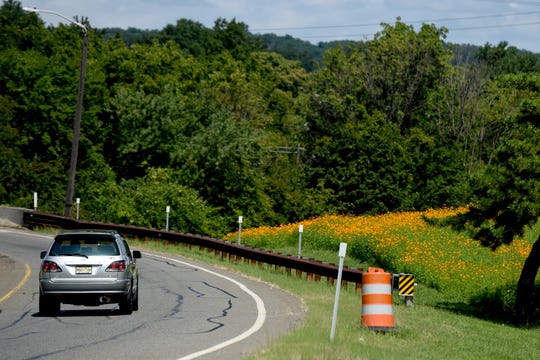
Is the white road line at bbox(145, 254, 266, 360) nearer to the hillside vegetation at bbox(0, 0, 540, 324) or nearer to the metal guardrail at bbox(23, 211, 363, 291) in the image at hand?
the metal guardrail at bbox(23, 211, 363, 291)

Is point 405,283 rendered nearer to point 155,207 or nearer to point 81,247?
point 81,247

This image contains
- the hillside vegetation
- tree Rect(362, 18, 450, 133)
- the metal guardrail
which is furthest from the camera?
tree Rect(362, 18, 450, 133)

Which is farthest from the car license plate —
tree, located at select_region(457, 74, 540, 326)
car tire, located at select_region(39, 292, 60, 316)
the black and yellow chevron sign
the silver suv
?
tree, located at select_region(457, 74, 540, 326)

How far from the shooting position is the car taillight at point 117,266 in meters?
17.5

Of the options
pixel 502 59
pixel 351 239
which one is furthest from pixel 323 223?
pixel 502 59

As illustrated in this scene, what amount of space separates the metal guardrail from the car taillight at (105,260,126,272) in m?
7.81

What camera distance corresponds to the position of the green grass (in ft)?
41.7

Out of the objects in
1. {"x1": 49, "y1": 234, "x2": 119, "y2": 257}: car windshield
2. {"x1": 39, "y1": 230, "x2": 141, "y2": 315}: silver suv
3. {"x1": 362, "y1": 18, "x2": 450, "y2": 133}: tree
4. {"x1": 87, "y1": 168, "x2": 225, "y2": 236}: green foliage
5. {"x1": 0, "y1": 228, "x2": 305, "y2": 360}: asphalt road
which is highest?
{"x1": 362, "y1": 18, "x2": 450, "y2": 133}: tree

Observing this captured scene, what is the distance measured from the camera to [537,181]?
2819 cm

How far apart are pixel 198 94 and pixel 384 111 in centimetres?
1573

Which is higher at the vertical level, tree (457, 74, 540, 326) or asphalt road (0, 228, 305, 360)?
tree (457, 74, 540, 326)

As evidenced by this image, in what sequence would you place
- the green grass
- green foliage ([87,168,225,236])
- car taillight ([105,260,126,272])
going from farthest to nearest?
green foliage ([87,168,225,236])
car taillight ([105,260,126,272])
the green grass

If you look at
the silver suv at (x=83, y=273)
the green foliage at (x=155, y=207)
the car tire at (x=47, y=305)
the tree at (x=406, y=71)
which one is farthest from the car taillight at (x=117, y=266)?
the tree at (x=406, y=71)

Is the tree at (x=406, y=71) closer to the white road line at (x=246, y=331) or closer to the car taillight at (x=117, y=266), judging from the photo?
the white road line at (x=246, y=331)
